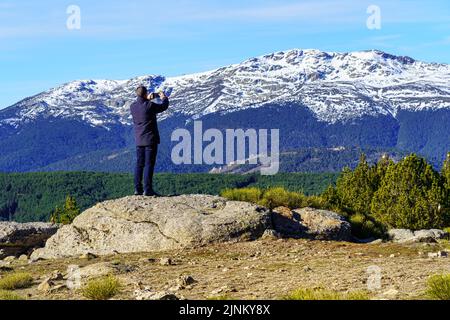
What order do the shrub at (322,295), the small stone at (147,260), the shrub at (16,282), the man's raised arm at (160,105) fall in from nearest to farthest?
the shrub at (322,295) → the shrub at (16,282) → the small stone at (147,260) → the man's raised arm at (160,105)

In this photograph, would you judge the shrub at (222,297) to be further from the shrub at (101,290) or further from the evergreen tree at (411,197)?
the evergreen tree at (411,197)

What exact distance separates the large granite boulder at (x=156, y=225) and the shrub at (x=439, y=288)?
864 cm

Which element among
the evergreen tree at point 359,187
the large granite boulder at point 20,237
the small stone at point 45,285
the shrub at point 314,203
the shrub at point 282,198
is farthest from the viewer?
the evergreen tree at point 359,187

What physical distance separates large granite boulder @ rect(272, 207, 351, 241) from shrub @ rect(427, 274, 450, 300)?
377 inches

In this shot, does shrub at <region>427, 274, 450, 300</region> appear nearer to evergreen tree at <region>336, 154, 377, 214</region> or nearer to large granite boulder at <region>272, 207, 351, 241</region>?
large granite boulder at <region>272, 207, 351, 241</region>

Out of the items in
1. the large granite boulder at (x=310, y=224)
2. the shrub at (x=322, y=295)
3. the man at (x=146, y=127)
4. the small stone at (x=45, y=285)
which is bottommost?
the large granite boulder at (x=310, y=224)

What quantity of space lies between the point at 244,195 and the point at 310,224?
3.26m

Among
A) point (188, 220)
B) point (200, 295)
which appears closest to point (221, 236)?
point (188, 220)

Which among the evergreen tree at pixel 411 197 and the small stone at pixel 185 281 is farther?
the evergreen tree at pixel 411 197

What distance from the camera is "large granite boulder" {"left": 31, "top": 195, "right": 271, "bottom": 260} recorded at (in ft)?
61.4

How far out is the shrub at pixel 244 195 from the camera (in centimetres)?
2350

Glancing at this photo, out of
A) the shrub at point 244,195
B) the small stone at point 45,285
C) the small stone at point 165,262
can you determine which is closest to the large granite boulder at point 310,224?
the shrub at point 244,195

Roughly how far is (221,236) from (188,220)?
108cm
